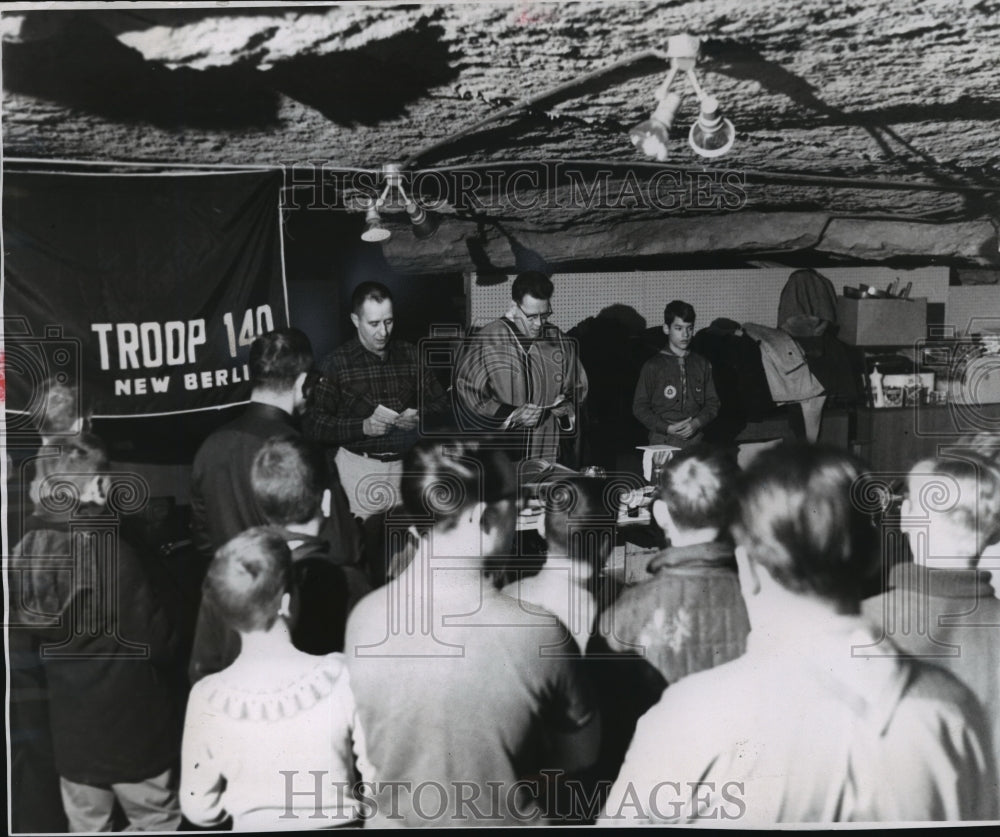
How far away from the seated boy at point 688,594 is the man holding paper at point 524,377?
0.48m

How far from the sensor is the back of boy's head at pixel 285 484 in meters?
3.94

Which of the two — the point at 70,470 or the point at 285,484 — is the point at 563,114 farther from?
the point at 70,470

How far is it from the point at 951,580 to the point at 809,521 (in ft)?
1.98

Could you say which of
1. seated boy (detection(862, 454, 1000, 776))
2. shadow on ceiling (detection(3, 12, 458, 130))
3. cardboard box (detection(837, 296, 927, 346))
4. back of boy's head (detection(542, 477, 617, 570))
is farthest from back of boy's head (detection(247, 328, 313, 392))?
seated boy (detection(862, 454, 1000, 776))

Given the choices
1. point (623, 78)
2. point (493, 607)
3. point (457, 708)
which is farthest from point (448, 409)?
point (623, 78)

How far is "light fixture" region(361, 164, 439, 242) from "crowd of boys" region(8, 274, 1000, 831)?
189mm

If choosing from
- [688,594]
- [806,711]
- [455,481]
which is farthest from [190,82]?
[806,711]

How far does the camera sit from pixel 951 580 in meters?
3.99

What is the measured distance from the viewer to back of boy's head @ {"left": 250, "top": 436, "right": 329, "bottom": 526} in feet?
12.9

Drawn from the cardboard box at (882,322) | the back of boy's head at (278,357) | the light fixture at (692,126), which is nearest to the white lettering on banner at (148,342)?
the back of boy's head at (278,357)

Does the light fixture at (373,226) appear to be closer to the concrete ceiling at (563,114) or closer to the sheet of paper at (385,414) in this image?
the concrete ceiling at (563,114)

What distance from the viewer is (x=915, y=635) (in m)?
3.95

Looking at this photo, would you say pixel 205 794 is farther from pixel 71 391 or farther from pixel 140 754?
pixel 71 391

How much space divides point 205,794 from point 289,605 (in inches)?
30.1
